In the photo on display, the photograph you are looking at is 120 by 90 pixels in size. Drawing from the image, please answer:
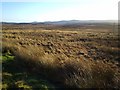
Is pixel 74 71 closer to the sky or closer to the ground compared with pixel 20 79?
closer to the sky

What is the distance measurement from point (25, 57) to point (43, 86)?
3.87m

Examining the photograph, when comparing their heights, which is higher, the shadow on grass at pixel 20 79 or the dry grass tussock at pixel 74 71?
the dry grass tussock at pixel 74 71

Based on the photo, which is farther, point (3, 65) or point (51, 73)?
point (3, 65)

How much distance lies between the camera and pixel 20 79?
26.9ft

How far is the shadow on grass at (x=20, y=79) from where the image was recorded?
7324 mm

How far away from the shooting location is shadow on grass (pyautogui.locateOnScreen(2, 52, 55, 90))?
24.0 ft

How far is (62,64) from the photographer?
29.3 ft

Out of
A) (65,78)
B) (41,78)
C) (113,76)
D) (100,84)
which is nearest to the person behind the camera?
(100,84)

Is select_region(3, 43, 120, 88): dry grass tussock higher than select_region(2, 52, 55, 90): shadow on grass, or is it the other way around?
select_region(3, 43, 120, 88): dry grass tussock

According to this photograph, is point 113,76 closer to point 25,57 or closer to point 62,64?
point 62,64

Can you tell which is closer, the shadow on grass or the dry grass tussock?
the dry grass tussock

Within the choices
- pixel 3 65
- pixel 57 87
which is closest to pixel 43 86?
pixel 57 87

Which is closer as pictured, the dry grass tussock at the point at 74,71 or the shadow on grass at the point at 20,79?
the dry grass tussock at the point at 74,71

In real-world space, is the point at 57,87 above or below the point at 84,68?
below
